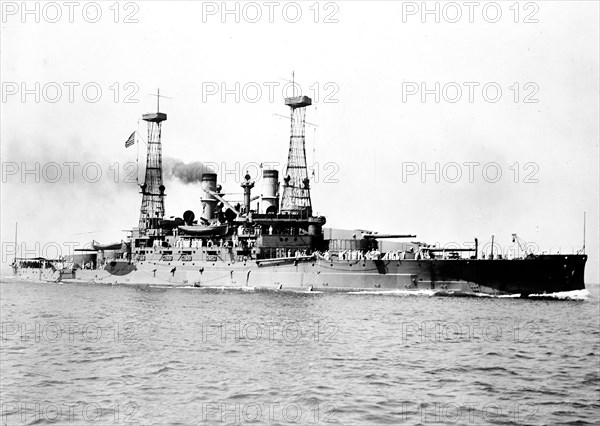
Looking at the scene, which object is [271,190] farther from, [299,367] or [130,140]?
[299,367]

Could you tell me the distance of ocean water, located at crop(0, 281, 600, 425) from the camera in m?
12.9

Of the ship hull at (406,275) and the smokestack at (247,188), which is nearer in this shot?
the ship hull at (406,275)

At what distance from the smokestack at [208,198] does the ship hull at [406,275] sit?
19.2 feet

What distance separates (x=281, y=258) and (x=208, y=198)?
11.9 m

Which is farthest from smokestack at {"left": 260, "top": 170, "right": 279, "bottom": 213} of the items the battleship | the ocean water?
A: the ocean water

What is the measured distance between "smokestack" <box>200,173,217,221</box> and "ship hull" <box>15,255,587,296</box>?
230 inches

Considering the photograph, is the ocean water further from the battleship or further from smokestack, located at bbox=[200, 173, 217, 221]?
smokestack, located at bbox=[200, 173, 217, 221]

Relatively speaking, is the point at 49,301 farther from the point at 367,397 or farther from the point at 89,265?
the point at 367,397

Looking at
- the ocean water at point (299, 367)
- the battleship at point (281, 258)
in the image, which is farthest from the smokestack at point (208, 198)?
the ocean water at point (299, 367)

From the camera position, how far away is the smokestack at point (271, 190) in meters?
51.8

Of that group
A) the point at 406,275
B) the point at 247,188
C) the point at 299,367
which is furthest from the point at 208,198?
the point at 299,367

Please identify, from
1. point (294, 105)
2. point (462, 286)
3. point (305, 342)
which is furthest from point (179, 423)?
point (294, 105)

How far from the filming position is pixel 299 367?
666 inches

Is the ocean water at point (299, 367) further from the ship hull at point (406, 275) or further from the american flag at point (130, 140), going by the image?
the american flag at point (130, 140)
